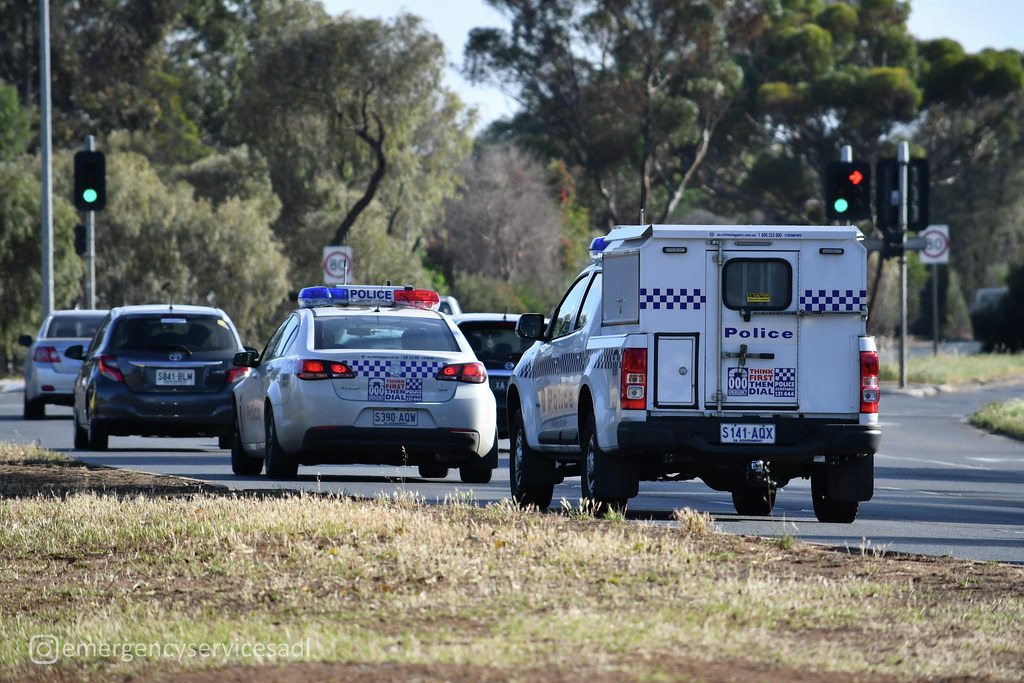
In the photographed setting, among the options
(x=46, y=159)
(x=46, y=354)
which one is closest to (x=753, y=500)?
(x=46, y=354)

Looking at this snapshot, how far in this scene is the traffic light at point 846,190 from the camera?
25625 mm

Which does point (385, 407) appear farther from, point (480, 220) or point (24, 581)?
point (480, 220)

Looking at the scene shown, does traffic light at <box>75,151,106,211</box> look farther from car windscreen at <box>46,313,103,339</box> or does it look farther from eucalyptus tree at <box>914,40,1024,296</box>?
eucalyptus tree at <box>914,40,1024,296</box>

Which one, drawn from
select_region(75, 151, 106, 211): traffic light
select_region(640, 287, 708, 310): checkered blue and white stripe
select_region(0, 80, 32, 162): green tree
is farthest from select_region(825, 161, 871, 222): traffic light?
select_region(0, 80, 32, 162): green tree

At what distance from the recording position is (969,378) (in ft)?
124

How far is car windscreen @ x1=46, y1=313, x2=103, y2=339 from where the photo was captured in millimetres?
25406

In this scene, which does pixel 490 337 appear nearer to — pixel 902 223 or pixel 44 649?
pixel 44 649

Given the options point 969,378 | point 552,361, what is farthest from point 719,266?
point 969,378

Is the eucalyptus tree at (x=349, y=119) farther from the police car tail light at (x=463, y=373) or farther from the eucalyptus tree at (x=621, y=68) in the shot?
the police car tail light at (x=463, y=373)

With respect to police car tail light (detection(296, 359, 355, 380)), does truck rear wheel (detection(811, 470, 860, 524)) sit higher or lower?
lower

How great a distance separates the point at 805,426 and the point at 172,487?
193 inches

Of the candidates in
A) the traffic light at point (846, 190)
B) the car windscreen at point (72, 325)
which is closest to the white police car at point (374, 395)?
the car windscreen at point (72, 325)

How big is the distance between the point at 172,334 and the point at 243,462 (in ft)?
11.0

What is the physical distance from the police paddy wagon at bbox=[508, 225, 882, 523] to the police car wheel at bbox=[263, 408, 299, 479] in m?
3.68
